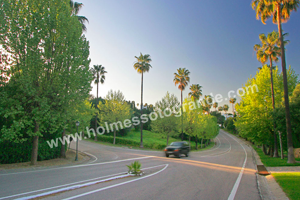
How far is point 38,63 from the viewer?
13156mm

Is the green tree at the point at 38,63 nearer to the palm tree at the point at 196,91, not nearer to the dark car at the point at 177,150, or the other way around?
the dark car at the point at 177,150

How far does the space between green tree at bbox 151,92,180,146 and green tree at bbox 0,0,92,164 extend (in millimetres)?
19600

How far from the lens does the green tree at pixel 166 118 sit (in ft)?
107

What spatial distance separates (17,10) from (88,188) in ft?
44.5

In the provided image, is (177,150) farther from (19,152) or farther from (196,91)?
(196,91)

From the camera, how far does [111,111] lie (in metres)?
38.7

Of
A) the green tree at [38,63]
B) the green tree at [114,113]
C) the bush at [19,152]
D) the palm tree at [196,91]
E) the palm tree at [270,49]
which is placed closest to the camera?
the green tree at [38,63]

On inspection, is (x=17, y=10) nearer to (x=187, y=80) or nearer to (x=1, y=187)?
(x=1, y=187)

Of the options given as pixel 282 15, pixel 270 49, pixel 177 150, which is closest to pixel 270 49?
pixel 270 49

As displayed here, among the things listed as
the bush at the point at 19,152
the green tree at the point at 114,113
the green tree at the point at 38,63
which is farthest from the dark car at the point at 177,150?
the green tree at the point at 114,113

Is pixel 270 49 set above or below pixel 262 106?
above

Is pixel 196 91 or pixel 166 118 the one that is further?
pixel 196 91

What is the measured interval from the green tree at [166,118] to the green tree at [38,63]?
19600mm

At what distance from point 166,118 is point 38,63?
2299 cm
